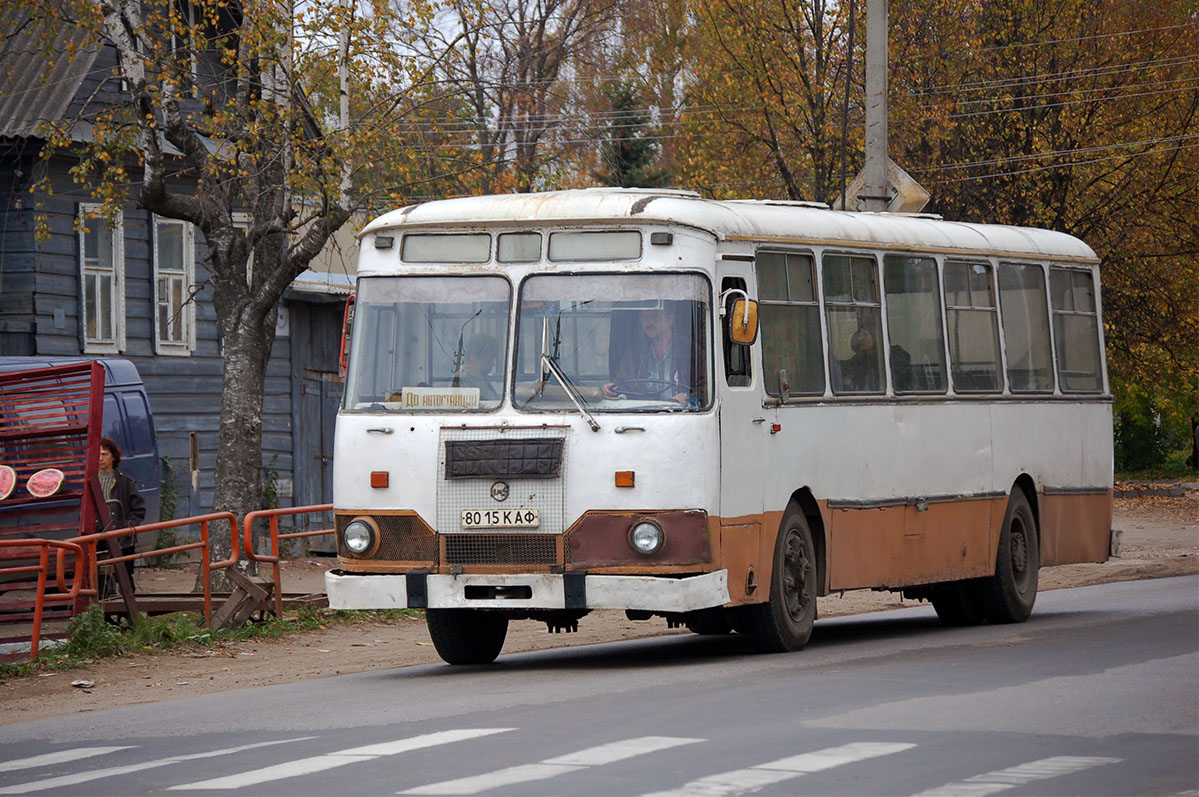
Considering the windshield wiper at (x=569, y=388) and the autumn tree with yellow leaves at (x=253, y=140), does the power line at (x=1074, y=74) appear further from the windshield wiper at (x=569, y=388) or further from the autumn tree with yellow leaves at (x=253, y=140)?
the windshield wiper at (x=569, y=388)

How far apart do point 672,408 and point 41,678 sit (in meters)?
5.46

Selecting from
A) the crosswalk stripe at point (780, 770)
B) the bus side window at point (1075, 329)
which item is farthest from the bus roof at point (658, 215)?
the crosswalk stripe at point (780, 770)

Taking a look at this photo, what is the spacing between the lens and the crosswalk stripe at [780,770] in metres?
7.71

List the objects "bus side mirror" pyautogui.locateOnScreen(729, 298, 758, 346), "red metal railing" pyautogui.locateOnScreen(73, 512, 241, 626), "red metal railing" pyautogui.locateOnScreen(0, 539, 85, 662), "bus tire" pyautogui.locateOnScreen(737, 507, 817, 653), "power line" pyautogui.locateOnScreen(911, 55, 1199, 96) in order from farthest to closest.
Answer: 1. "power line" pyautogui.locateOnScreen(911, 55, 1199, 96)
2. "red metal railing" pyautogui.locateOnScreen(73, 512, 241, 626)
3. "red metal railing" pyautogui.locateOnScreen(0, 539, 85, 662)
4. "bus tire" pyautogui.locateOnScreen(737, 507, 817, 653)
5. "bus side mirror" pyautogui.locateOnScreen(729, 298, 758, 346)

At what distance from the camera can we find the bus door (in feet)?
41.3

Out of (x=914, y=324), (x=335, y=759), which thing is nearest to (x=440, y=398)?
(x=335, y=759)

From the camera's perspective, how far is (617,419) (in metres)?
12.4

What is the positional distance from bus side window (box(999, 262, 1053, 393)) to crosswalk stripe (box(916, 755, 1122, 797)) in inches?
340

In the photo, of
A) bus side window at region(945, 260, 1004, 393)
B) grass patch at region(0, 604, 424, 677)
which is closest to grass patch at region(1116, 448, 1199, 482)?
bus side window at region(945, 260, 1004, 393)

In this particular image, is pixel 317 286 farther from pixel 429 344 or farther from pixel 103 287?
pixel 429 344

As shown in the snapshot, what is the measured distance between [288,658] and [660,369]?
4910 mm

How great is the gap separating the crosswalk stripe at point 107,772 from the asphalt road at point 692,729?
0.03 meters

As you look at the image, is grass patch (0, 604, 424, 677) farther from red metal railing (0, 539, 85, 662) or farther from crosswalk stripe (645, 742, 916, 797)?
crosswalk stripe (645, 742, 916, 797)

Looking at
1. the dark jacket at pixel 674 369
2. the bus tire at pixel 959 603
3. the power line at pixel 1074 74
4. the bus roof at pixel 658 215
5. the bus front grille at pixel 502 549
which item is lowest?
the bus tire at pixel 959 603
